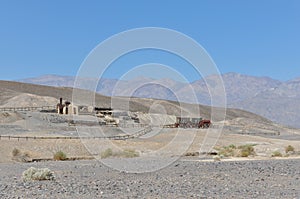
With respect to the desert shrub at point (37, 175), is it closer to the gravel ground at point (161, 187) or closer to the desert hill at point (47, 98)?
the gravel ground at point (161, 187)

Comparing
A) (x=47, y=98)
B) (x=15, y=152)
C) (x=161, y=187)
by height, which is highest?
(x=47, y=98)

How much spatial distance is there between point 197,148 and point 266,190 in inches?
1282

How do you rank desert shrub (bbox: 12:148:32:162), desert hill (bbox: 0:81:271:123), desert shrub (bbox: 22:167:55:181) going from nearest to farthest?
1. desert shrub (bbox: 22:167:55:181)
2. desert shrub (bbox: 12:148:32:162)
3. desert hill (bbox: 0:81:271:123)

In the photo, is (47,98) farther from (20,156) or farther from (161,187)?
(161,187)

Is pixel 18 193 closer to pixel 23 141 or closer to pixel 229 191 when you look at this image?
pixel 229 191

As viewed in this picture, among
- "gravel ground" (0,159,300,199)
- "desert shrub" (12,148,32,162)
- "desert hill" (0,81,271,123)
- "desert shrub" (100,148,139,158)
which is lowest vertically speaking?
"desert shrub" (12,148,32,162)

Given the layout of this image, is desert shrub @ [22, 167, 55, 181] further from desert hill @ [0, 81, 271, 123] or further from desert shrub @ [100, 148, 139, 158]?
desert hill @ [0, 81, 271, 123]

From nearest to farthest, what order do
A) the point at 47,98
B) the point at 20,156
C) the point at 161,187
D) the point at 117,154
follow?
the point at 161,187 < the point at 20,156 < the point at 117,154 < the point at 47,98

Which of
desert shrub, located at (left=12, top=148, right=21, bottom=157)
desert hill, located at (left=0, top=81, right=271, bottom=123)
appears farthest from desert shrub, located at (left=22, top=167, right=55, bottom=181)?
desert hill, located at (left=0, top=81, right=271, bottom=123)

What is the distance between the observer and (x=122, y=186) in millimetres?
15555

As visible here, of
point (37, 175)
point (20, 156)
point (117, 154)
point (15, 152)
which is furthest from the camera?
point (117, 154)

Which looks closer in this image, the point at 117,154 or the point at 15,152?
the point at 15,152

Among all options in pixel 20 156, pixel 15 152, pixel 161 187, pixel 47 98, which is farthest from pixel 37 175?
pixel 47 98

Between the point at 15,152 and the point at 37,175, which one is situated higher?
the point at 37,175
